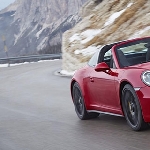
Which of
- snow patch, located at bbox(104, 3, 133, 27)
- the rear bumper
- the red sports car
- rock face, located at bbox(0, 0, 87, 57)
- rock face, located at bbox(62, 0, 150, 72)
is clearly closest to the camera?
the rear bumper

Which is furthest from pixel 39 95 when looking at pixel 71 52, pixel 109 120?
pixel 71 52

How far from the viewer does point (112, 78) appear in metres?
7.43

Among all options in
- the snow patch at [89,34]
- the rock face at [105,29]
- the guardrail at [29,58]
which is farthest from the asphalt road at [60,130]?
the guardrail at [29,58]

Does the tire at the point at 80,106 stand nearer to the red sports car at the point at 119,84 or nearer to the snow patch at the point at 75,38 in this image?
the red sports car at the point at 119,84

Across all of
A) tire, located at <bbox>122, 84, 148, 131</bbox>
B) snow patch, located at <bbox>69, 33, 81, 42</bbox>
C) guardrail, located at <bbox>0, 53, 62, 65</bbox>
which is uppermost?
tire, located at <bbox>122, 84, 148, 131</bbox>

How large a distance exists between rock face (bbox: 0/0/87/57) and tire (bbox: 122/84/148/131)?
12773 centimetres

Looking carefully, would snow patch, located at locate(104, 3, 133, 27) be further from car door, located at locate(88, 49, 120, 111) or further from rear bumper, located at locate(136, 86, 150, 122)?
rear bumper, located at locate(136, 86, 150, 122)

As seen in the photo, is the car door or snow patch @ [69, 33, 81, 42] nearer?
the car door

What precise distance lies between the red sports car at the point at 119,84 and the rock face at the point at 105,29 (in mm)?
13033

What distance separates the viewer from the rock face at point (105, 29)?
24.0 metres

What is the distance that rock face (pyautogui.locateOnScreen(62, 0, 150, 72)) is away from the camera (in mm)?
23953

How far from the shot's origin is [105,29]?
26.2 metres

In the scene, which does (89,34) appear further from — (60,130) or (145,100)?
(145,100)

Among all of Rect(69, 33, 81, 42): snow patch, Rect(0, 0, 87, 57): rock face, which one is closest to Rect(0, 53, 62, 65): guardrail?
Rect(69, 33, 81, 42): snow patch
